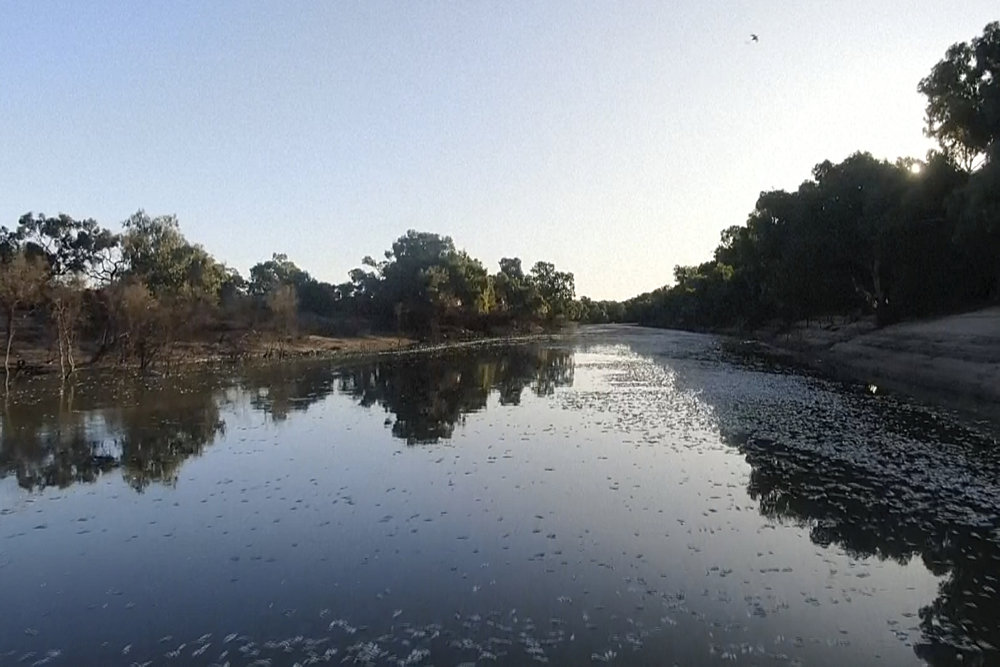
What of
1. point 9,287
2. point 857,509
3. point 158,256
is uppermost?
point 158,256

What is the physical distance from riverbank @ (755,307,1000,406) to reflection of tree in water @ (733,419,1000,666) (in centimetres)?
1515

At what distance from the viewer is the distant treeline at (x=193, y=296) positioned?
47531 mm

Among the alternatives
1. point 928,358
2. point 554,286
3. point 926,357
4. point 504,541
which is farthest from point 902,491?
point 554,286

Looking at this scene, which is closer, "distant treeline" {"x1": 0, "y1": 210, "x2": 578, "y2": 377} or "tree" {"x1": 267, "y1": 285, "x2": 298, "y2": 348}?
"distant treeline" {"x1": 0, "y1": 210, "x2": 578, "y2": 377}

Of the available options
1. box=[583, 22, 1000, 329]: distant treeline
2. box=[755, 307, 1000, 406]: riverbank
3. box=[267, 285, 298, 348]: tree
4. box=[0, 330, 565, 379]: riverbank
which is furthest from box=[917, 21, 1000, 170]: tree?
box=[267, 285, 298, 348]: tree

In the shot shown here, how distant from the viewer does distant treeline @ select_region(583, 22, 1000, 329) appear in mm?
41531

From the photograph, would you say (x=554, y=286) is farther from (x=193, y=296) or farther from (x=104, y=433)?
(x=104, y=433)

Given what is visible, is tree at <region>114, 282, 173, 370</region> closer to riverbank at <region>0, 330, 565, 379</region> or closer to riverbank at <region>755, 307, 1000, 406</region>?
riverbank at <region>0, 330, 565, 379</region>

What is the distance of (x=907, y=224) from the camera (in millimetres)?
54219

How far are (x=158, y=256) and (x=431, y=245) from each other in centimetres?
5612

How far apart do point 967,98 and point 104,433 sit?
51547 mm

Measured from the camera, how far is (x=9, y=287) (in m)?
39.4

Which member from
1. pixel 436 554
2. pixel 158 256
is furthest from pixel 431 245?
pixel 436 554

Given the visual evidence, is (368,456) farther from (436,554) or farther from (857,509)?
(857,509)
